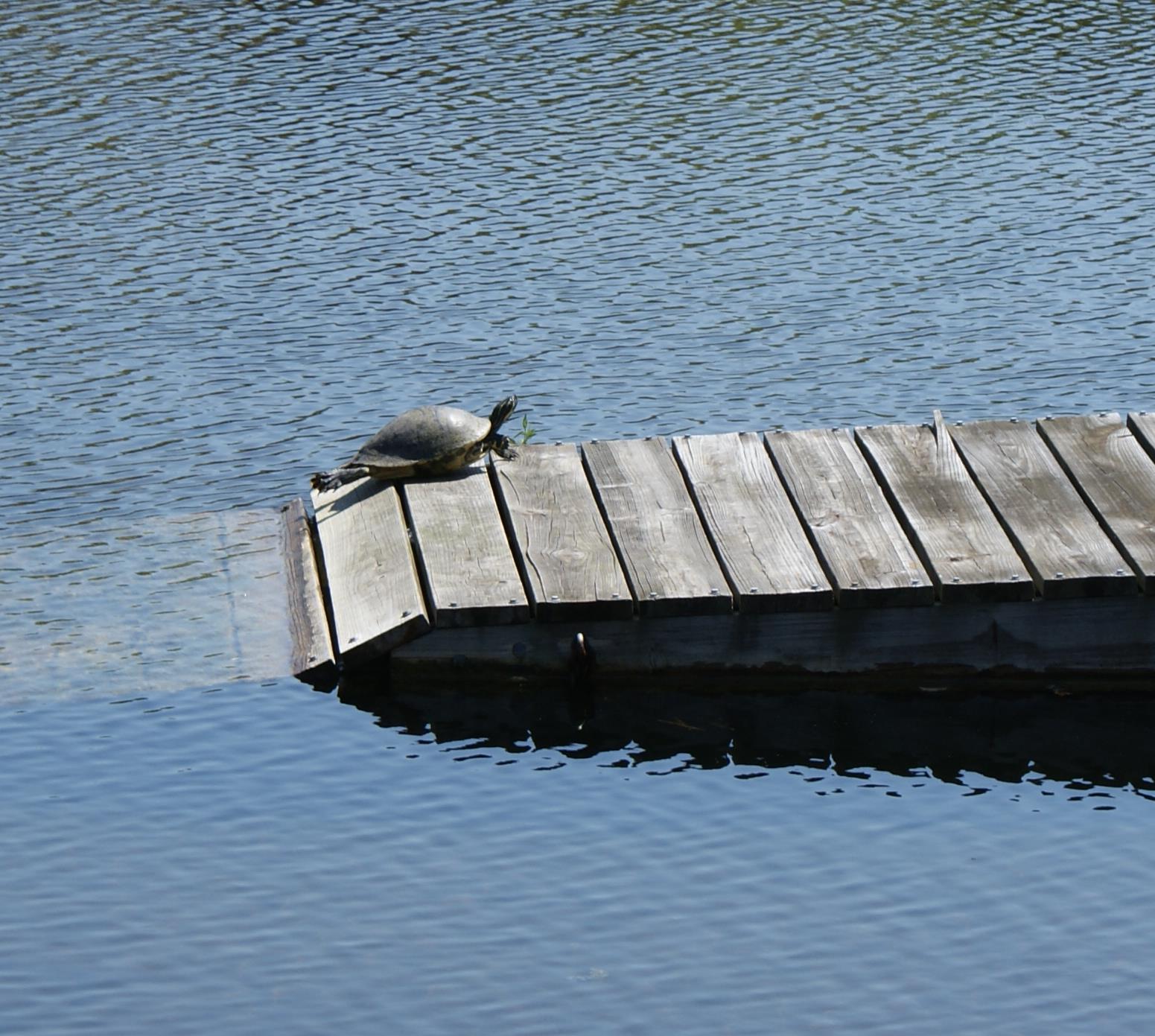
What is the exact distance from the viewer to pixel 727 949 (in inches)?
219

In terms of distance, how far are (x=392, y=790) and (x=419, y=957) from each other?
1.00 m

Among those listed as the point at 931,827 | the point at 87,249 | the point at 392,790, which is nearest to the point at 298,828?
the point at 392,790

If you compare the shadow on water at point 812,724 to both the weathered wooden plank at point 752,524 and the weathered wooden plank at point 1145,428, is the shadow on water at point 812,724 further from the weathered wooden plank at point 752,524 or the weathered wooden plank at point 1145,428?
the weathered wooden plank at point 1145,428

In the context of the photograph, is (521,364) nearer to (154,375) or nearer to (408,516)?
(154,375)

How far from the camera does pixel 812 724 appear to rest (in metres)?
6.98

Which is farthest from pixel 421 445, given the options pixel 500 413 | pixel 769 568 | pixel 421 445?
pixel 769 568

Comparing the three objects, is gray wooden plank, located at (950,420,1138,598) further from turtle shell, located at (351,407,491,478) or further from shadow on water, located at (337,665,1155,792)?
turtle shell, located at (351,407,491,478)

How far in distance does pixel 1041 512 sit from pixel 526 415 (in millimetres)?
3228

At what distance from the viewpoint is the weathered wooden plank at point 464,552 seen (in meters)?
7.01

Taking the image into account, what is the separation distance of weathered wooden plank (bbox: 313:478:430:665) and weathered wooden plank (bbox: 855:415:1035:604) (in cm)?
195

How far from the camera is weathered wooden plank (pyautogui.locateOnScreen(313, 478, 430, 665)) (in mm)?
7074

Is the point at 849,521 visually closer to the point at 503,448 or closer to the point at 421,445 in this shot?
the point at 503,448

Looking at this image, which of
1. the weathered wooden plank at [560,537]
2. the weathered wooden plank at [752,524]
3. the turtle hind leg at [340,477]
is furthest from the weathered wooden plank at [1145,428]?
the turtle hind leg at [340,477]

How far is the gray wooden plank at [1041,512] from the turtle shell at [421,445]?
2.13 metres
